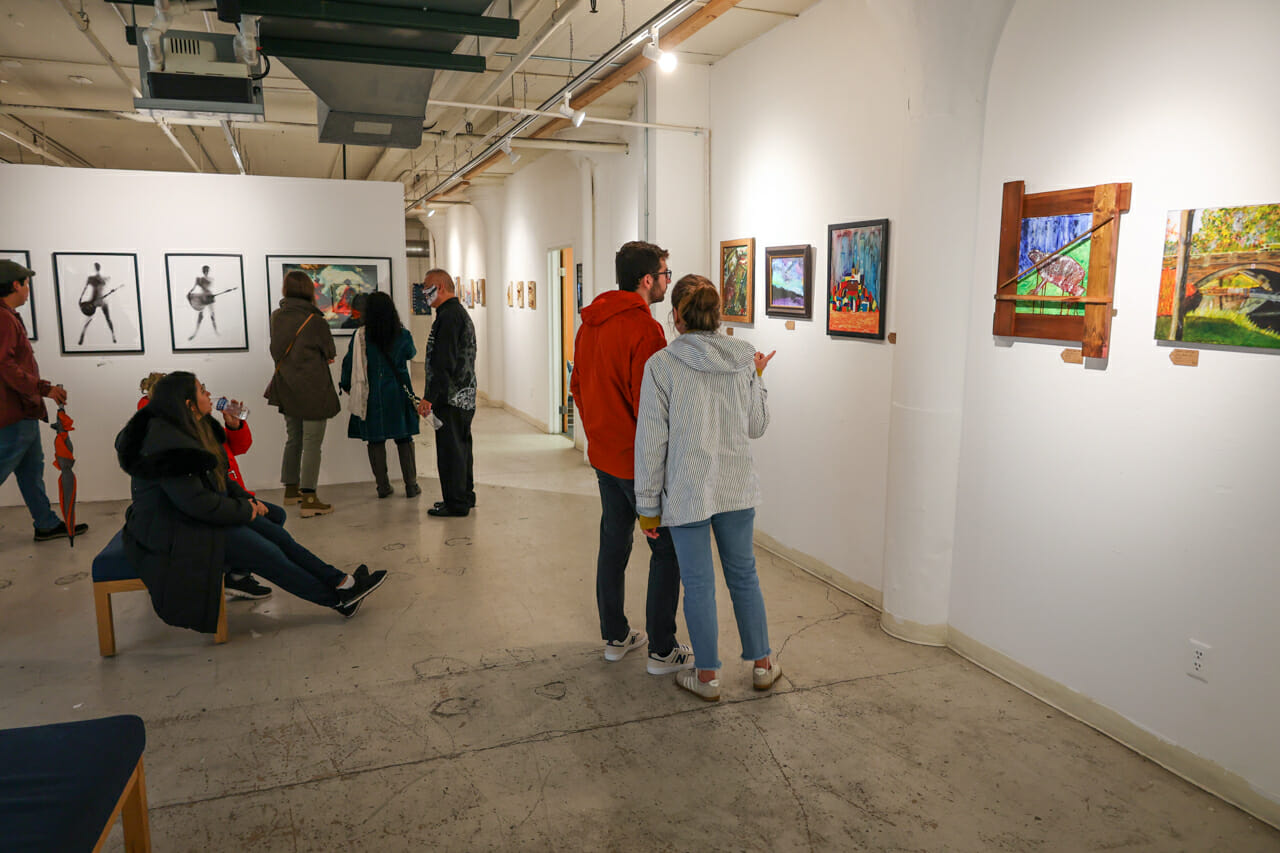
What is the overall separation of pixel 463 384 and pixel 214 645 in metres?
2.53

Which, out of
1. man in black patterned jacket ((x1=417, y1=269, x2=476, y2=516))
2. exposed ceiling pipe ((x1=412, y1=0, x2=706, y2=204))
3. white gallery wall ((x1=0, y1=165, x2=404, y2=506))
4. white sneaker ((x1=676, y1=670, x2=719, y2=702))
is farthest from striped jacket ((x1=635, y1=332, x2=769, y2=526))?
white gallery wall ((x1=0, y1=165, x2=404, y2=506))

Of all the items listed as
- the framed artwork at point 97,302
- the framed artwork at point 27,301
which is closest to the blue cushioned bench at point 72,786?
the framed artwork at point 97,302

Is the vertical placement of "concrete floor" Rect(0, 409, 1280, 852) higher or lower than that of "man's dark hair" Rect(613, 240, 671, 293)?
lower

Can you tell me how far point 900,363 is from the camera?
3873 mm

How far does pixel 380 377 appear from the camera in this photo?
6332 millimetres

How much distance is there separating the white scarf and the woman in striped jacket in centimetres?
383

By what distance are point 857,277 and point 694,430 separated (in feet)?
6.21

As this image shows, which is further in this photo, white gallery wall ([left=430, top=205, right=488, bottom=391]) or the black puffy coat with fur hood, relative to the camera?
white gallery wall ([left=430, top=205, right=488, bottom=391])

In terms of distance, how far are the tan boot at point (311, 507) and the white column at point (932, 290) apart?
418cm

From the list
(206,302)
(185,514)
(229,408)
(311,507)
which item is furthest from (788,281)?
(206,302)

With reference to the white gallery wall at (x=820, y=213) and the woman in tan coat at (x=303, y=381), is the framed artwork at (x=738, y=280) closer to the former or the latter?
the white gallery wall at (x=820, y=213)

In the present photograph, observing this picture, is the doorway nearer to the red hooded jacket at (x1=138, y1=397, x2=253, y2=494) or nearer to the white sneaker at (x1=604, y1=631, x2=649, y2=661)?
the red hooded jacket at (x1=138, y1=397, x2=253, y2=494)

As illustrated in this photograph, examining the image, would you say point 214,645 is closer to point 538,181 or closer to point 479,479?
point 479,479

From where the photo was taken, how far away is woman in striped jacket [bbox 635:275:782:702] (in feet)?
10.0
